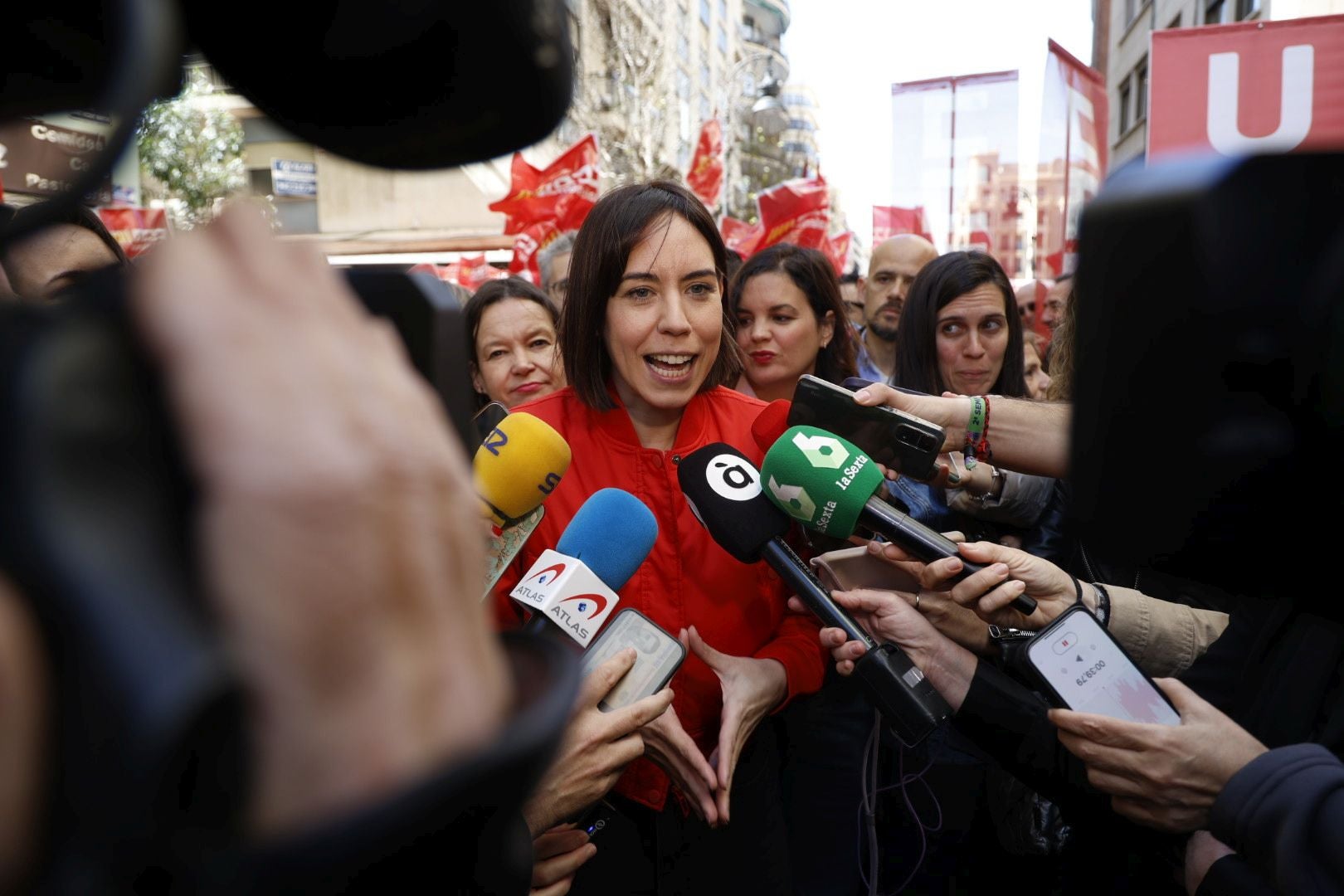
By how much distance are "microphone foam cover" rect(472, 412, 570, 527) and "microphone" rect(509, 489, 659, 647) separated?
10cm

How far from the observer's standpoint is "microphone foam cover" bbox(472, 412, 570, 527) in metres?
1.58

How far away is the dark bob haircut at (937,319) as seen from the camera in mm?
3264

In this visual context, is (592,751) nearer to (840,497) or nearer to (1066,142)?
(840,497)

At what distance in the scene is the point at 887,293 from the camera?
456 cm

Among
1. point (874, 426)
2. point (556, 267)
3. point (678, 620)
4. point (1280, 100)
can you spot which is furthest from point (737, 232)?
point (678, 620)

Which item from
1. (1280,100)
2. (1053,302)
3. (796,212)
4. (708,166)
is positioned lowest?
(1053,302)

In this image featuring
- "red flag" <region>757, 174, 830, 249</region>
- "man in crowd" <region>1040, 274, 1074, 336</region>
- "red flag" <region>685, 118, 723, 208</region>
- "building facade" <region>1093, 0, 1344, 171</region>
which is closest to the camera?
"man in crowd" <region>1040, 274, 1074, 336</region>

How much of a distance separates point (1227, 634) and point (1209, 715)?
285mm

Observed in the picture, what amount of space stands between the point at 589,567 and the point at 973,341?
2.10 m

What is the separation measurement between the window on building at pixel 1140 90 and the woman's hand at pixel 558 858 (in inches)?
857

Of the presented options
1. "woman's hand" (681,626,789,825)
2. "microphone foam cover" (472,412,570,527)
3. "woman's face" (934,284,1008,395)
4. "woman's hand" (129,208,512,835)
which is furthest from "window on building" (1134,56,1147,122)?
"woman's hand" (129,208,512,835)

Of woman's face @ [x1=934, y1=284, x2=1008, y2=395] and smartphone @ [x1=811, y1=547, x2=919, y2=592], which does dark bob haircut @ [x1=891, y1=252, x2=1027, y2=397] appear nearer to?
woman's face @ [x1=934, y1=284, x2=1008, y2=395]

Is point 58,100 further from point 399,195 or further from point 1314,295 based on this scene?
point 1314,295

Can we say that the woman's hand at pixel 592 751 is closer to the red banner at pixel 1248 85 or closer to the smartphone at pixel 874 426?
the smartphone at pixel 874 426
